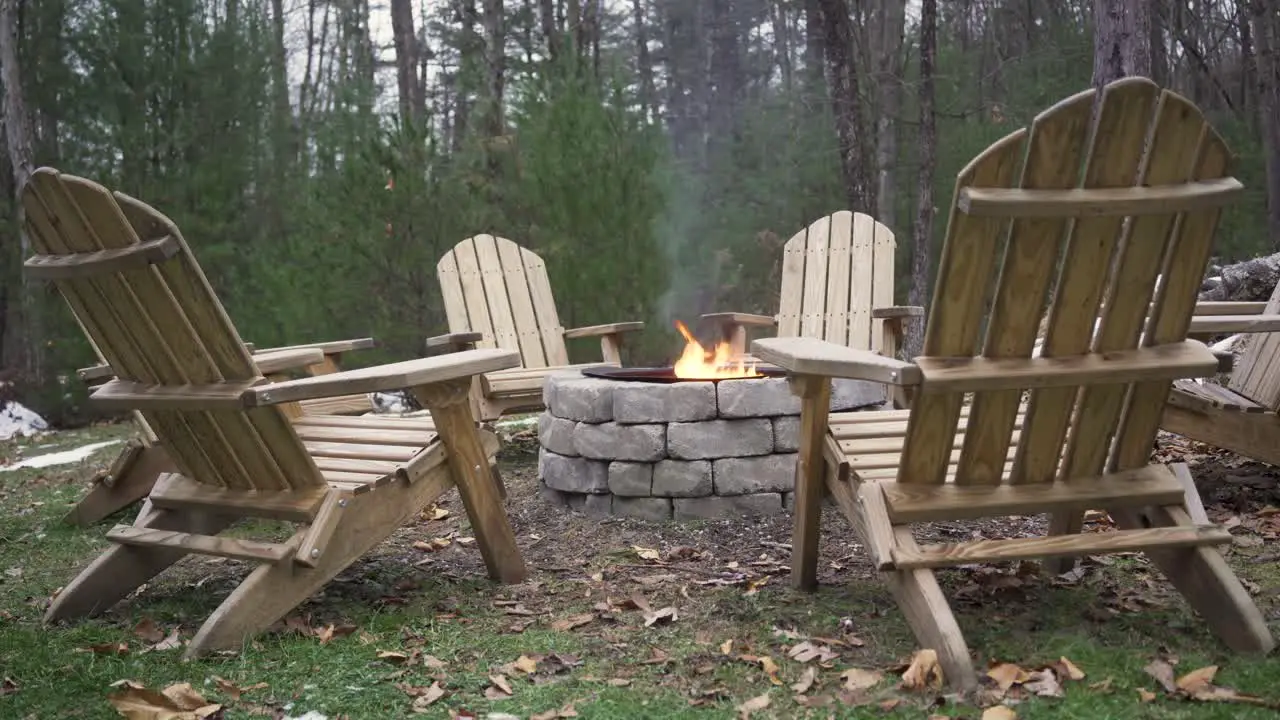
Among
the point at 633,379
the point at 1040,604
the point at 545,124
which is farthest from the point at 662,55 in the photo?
the point at 1040,604

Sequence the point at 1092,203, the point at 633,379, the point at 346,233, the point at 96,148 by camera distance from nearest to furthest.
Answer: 1. the point at 1092,203
2. the point at 633,379
3. the point at 346,233
4. the point at 96,148

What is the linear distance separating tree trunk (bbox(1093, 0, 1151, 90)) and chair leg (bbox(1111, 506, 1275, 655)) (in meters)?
3.59

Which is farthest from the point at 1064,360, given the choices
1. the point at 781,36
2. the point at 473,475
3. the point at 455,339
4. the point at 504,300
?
the point at 781,36

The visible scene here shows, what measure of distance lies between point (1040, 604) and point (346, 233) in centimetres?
583

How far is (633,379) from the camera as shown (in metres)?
3.93

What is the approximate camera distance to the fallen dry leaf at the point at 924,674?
6.68 ft

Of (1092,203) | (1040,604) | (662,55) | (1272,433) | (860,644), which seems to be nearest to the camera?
(1092,203)

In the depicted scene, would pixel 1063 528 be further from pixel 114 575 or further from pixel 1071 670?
pixel 114 575

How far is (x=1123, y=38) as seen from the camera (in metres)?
5.28

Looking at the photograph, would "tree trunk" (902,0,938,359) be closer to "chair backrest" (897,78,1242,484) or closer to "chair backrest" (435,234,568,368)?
"chair backrest" (435,234,568,368)

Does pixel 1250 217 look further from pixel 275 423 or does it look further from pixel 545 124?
pixel 275 423

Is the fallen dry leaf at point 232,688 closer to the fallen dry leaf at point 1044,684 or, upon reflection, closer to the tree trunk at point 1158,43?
the fallen dry leaf at point 1044,684

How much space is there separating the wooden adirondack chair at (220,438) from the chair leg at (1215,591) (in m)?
1.54

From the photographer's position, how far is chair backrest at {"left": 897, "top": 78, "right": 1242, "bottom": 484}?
6.28ft
